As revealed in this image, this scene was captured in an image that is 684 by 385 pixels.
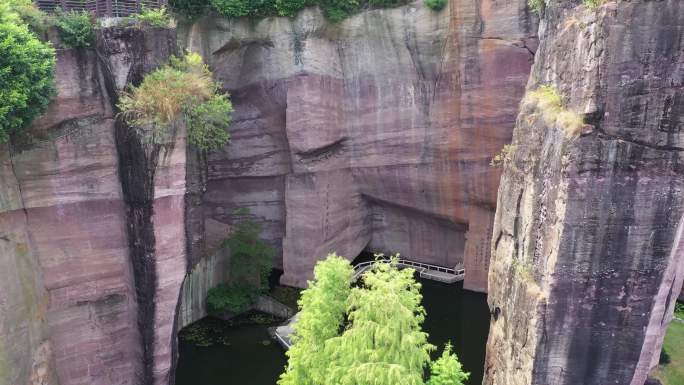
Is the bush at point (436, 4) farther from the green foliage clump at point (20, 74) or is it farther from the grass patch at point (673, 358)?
the grass patch at point (673, 358)

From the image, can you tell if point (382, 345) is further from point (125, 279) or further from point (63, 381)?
point (63, 381)

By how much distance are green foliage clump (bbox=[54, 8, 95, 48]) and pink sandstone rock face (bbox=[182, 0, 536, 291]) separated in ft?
23.5

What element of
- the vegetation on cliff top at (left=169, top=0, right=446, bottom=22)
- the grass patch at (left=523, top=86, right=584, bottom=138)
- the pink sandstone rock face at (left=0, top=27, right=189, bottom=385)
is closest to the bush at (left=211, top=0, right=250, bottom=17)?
the vegetation on cliff top at (left=169, top=0, right=446, bottom=22)

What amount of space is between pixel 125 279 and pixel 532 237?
38.1 feet

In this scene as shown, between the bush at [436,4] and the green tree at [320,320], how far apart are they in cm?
1346

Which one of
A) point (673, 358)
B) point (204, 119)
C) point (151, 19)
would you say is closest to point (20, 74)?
point (151, 19)

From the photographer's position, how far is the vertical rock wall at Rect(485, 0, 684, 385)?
438 inches

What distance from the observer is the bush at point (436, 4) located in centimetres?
2247

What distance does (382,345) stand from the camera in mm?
11516

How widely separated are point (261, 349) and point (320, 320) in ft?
30.0

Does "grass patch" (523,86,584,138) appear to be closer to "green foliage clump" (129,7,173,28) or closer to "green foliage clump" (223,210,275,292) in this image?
"green foliage clump" (129,7,173,28)

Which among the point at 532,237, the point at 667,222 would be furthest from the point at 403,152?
the point at 667,222

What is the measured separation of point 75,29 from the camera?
15164 millimetres

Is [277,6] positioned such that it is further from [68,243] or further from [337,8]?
[68,243]
